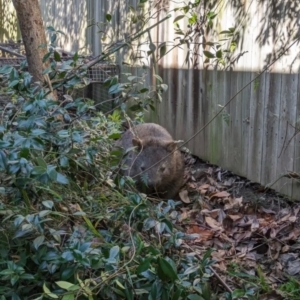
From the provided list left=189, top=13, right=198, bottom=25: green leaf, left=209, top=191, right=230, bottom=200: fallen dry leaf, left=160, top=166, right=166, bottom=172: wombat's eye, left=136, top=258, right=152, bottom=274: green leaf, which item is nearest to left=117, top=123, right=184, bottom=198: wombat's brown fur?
left=160, top=166, right=166, bottom=172: wombat's eye

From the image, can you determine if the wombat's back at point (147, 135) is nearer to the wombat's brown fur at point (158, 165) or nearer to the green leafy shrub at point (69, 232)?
the wombat's brown fur at point (158, 165)

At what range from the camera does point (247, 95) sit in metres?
5.88

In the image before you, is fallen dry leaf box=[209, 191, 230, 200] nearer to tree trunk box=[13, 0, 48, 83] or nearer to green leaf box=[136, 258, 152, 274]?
tree trunk box=[13, 0, 48, 83]

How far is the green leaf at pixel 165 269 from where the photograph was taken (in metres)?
2.73

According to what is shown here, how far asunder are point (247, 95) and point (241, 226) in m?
1.50

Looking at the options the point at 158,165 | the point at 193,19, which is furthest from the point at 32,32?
the point at 193,19

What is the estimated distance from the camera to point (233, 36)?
603cm

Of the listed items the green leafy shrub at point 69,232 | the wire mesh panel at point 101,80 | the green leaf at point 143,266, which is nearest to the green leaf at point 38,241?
the green leafy shrub at point 69,232

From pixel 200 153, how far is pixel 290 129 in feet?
6.29

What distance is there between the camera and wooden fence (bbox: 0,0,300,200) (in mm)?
5223

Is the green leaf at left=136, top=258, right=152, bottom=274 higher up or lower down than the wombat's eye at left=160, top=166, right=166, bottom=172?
higher up

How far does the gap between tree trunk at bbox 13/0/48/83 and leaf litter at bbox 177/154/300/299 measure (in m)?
1.74

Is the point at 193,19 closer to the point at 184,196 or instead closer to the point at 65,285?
the point at 184,196

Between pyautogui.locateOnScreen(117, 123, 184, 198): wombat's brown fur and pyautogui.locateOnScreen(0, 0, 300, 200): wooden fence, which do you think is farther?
pyautogui.locateOnScreen(117, 123, 184, 198): wombat's brown fur
